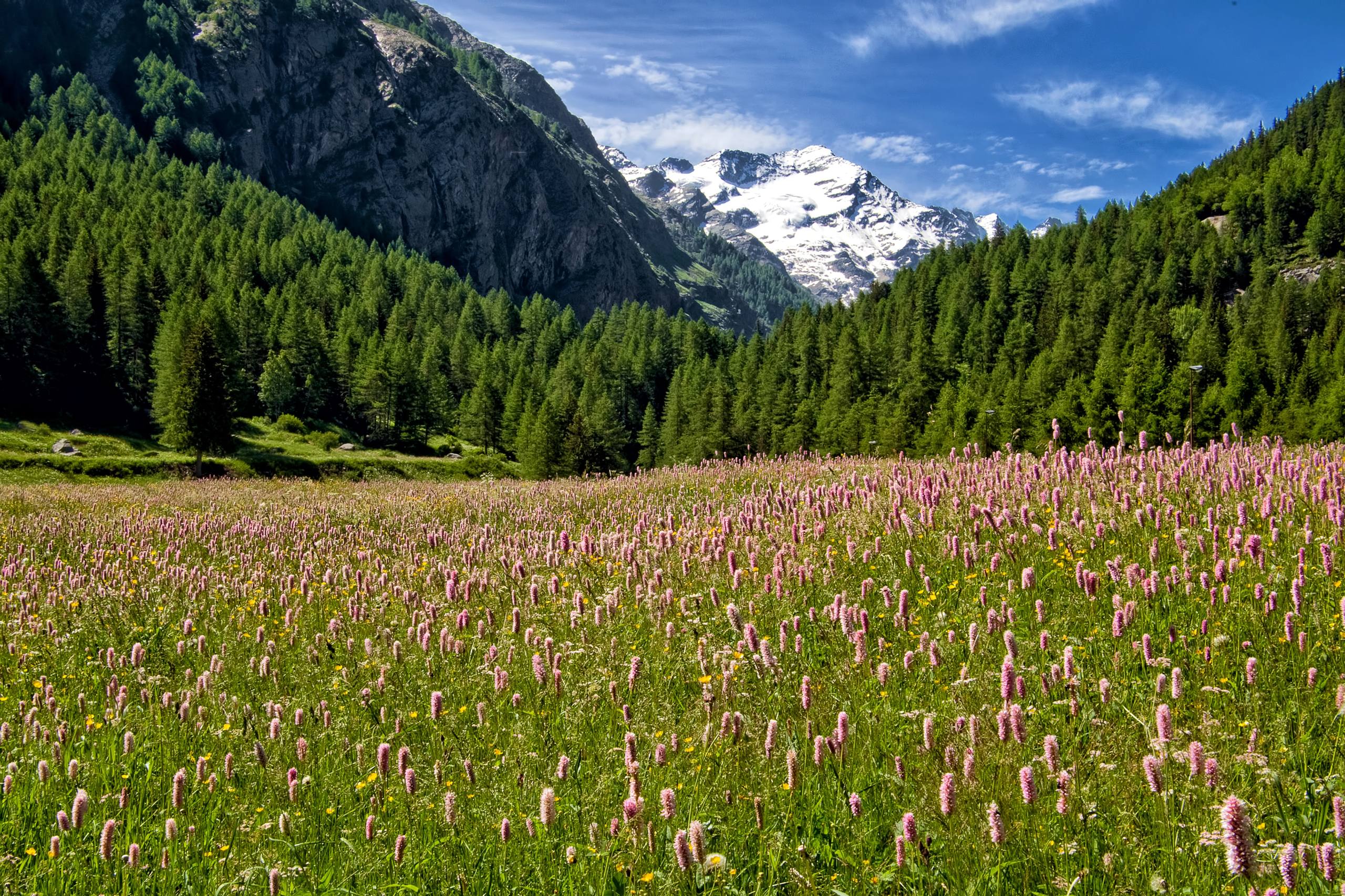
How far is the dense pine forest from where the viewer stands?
83.4 meters

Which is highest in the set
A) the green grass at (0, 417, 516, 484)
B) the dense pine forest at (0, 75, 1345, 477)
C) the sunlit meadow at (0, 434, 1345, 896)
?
the dense pine forest at (0, 75, 1345, 477)

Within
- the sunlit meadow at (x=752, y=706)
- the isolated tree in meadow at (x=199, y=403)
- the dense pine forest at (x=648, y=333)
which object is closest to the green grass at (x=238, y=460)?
the isolated tree in meadow at (x=199, y=403)

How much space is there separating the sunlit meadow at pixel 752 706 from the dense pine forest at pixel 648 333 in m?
40.3

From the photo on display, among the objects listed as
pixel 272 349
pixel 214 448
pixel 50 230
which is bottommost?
pixel 214 448

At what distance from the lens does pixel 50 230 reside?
111 m

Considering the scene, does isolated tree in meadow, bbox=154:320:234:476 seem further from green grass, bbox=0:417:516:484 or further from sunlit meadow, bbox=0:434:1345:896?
sunlit meadow, bbox=0:434:1345:896

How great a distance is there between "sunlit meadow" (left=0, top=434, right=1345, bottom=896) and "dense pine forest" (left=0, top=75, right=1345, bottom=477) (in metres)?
40.3

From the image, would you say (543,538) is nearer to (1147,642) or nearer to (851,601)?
(851,601)

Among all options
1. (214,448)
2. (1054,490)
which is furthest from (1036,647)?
(214,448)

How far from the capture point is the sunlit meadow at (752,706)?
10.7ft

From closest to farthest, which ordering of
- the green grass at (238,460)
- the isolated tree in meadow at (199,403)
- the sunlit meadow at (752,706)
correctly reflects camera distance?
1. the sunlit meadow at (752,706)
2. the green grass at (238,460)
3. the isolated tree in meadow at (199,403)

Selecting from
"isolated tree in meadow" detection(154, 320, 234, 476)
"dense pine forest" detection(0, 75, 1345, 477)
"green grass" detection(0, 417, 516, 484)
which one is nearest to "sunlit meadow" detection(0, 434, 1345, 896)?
"dense pine forest" detection(0, 75, 1345, 477)

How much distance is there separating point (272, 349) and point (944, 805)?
12113cm

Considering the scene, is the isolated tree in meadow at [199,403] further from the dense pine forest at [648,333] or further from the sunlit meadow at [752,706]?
the sunlit meadow at [752,706]
